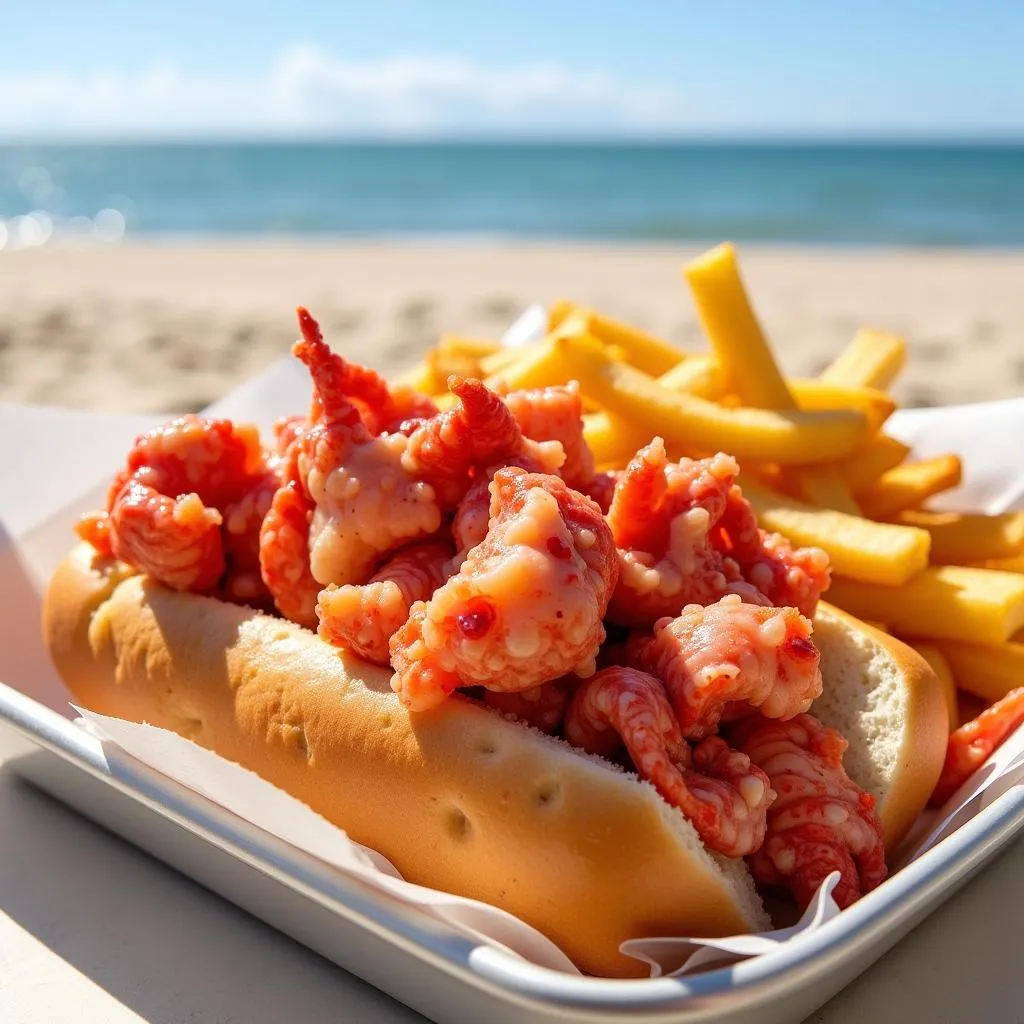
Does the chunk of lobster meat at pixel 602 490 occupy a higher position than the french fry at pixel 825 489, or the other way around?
the chunk of lobster meat at pixel 602 490

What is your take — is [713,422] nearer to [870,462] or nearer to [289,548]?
[870,462]

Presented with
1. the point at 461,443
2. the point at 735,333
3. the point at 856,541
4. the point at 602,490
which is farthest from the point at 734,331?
the point at 461,443

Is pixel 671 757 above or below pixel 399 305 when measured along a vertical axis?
above

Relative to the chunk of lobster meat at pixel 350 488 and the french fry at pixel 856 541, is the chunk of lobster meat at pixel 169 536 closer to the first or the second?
the chunk of lobster meat at pixel 350 488

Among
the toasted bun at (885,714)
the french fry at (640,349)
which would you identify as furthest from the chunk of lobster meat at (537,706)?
the french fry at (640,349)

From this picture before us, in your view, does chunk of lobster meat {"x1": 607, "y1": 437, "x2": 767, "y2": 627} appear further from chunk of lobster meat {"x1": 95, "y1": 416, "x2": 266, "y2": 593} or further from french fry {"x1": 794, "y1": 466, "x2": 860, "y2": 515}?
chunk of lobster meat {"x1": 95, "y1": 416, "x2": 266, "y2": 593}

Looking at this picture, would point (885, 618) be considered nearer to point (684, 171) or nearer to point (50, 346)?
point (50, 346)
